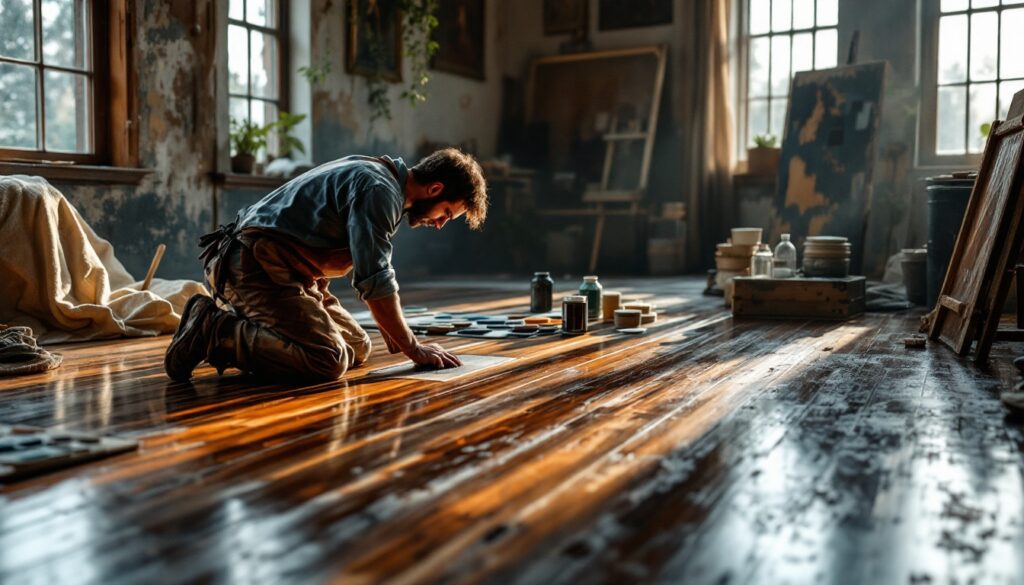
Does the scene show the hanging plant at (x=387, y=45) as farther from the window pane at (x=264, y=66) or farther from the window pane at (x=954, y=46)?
the window pane at (x=954, y=46)

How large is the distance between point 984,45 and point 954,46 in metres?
0.23

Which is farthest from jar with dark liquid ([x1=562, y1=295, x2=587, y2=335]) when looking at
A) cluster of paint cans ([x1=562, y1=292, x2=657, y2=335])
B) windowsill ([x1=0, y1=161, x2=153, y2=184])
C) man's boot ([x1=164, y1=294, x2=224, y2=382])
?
windowsill ([x1=0, y1=161, x2=153, y2=184])

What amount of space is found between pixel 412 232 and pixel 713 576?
7.71 metres

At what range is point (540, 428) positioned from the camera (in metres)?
2.42

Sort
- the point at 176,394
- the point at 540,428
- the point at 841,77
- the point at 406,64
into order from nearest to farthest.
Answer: the point at 540,428 → the point at 176,394 → the point at 841,77 → the point at 406,64

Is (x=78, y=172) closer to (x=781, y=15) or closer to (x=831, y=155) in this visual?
(x=831, y=155)

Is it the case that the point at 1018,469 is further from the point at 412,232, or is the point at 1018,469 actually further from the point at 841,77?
the point at 412,232

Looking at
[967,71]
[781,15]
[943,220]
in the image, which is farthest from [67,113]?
[967,71]

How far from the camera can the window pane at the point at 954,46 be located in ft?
27.4

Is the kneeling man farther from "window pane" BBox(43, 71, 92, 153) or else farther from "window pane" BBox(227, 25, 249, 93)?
"window pane" BBox(227, 25, 249, 93)

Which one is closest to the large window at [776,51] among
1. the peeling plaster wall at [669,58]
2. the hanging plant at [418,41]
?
the peeling plaster wall at [669,58]

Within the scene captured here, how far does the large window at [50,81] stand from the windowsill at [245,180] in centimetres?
86

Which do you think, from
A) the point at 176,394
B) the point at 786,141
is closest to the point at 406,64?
the point at 786,141

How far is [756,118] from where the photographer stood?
30.8 feet
